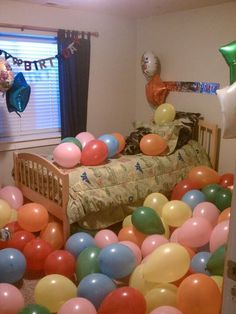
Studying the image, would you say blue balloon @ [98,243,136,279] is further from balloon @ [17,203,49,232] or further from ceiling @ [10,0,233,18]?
ceiling @ [10,0,233,18]

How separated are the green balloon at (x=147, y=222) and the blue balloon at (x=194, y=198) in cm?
38

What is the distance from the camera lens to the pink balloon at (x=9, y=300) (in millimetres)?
1849

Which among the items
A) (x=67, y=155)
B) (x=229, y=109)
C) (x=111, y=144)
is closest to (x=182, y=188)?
(x=111, y=144)

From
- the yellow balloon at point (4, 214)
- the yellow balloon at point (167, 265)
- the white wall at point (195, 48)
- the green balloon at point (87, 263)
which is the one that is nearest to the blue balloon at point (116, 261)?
the green balloon at point (87, 263)

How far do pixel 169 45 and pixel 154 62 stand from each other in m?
0.26

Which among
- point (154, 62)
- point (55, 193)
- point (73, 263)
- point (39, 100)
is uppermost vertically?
point (154, 62)

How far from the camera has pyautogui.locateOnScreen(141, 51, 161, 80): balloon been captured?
3930mm

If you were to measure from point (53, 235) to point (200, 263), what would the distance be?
1161 millimetres

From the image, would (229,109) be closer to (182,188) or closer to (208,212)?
(208,212)

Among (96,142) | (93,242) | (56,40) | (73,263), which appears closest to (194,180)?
(96,142)

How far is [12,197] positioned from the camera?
9.76 feet

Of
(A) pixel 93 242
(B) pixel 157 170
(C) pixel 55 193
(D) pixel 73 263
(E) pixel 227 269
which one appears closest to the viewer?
(E) pixel 227 269

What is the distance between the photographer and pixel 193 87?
3.75 meters

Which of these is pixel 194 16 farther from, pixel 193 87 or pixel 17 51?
pixel 17 51
